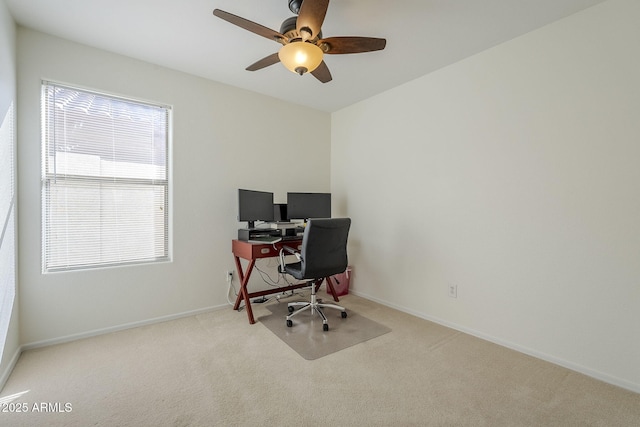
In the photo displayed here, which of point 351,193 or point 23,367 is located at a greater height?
point 351,193

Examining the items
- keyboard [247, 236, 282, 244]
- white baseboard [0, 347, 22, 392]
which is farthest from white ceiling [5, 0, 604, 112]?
white baseboard [0, 347, 22, 392]

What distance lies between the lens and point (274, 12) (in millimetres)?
1979

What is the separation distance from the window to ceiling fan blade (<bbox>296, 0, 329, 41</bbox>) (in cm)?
188

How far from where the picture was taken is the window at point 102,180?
2.33 meters

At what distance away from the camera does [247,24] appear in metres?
1.70

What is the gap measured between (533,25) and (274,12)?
1931 millimetres

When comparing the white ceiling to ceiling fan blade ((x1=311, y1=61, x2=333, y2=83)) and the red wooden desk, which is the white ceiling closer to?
ceiling fan blade ((x1=311, y1=61, x2=333, y2=83))

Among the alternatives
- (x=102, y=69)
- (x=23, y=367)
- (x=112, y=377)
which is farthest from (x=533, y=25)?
(x=23, y=367)

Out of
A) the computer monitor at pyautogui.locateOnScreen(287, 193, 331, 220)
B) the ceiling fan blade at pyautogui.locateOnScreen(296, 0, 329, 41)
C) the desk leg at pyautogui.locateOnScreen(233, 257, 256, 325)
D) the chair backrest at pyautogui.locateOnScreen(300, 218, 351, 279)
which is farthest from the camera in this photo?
the computer monitor at pyautogui.locateOnScreen(287, 193, 331, 220)

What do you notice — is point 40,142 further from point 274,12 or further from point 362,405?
point 362,405

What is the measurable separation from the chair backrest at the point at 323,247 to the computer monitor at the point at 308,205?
80cm

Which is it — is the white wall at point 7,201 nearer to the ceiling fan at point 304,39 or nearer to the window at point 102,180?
the window at point 102,180

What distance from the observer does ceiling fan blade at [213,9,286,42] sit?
5.29 ft

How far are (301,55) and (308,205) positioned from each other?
6.57 feet
